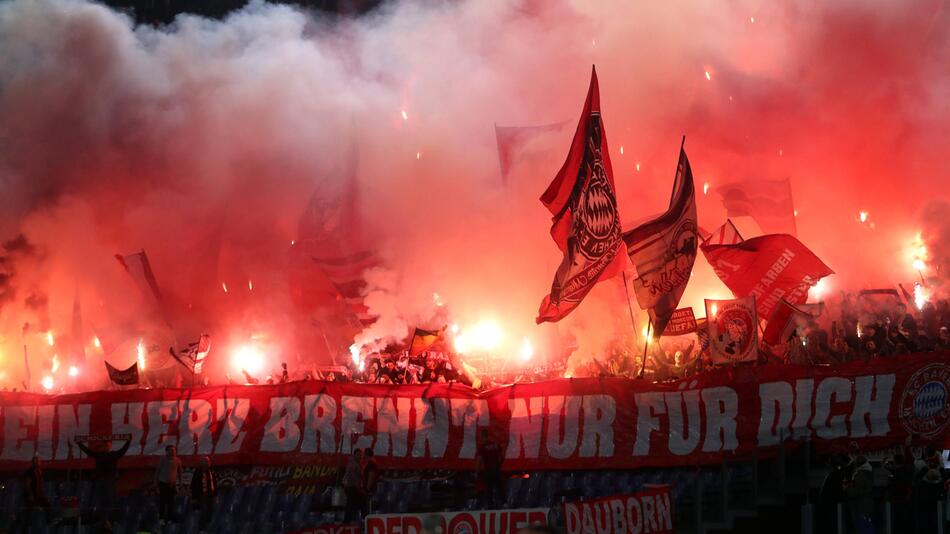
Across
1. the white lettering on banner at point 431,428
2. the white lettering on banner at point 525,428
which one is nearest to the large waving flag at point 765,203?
the white lettering on banner at point 525,428

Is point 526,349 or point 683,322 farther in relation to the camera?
point 526,349

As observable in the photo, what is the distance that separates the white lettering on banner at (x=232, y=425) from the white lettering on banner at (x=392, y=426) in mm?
1850

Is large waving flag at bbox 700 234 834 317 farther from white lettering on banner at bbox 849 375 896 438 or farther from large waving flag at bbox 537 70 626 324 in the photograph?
white lettering on banner at bbox 849 375 896 438

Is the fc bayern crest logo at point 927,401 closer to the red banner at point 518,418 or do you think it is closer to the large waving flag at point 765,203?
the red banner at point 518,418

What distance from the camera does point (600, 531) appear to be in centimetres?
1049

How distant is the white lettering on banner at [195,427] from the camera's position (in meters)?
14.6

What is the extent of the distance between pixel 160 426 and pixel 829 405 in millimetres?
8737

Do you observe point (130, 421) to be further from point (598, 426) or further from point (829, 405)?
point (829, 405)

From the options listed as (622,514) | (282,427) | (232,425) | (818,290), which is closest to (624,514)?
(622,514)

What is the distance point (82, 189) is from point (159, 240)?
2.35 metres

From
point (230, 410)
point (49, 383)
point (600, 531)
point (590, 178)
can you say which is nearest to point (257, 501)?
point (230, 410)

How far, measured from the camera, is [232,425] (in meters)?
14.6

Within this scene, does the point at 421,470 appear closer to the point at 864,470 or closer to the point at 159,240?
the point at 864,470

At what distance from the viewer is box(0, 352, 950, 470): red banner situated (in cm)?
1227
